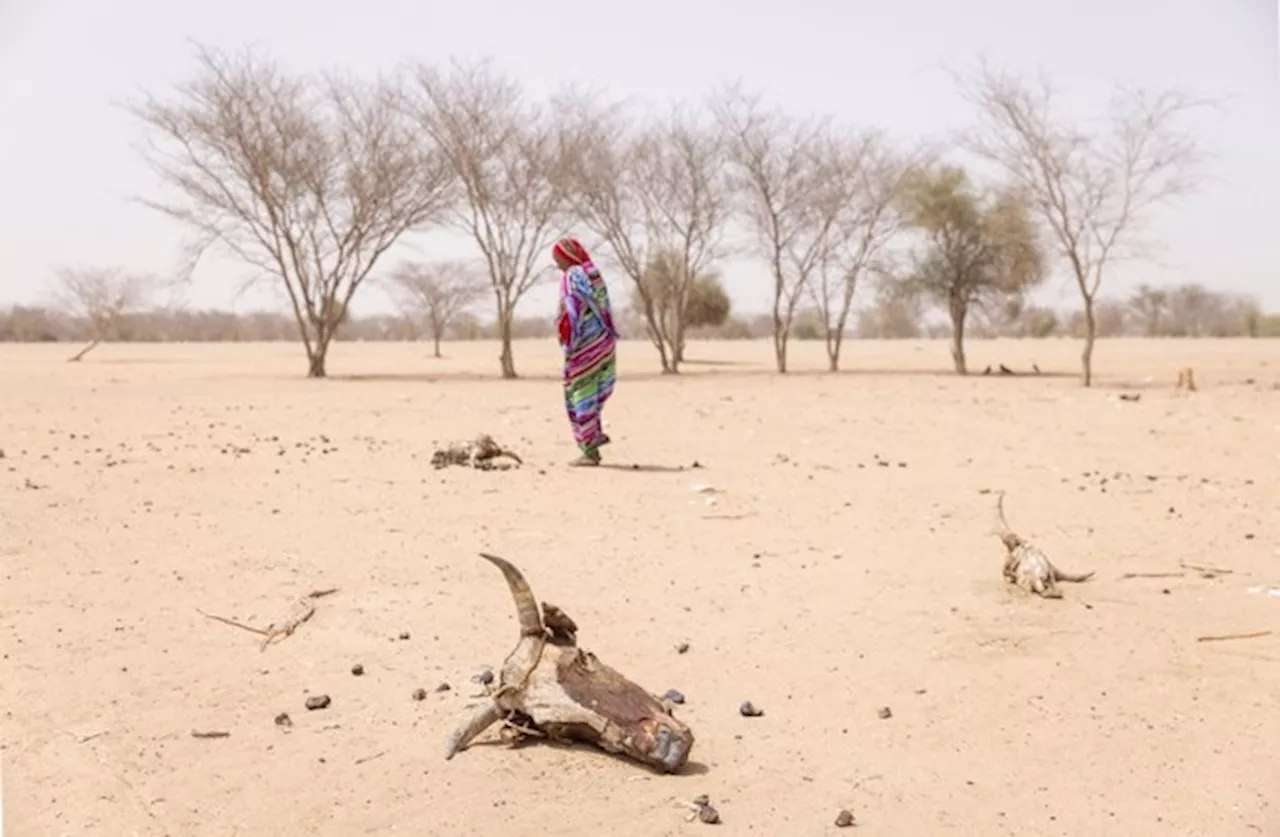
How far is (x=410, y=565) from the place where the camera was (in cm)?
549

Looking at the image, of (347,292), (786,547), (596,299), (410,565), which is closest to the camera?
(410,565)

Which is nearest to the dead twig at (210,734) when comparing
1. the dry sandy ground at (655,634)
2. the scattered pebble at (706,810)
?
the dry sandy ground at (655,634)

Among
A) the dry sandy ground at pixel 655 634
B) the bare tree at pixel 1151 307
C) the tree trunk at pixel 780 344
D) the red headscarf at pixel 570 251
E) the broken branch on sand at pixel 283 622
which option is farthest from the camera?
the bare tree at pixel 1151 307

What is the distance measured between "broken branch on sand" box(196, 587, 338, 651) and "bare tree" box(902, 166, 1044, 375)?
77.8 feet

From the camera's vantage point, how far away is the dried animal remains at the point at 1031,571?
5047mm

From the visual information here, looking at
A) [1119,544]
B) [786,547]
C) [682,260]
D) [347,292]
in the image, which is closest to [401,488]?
[786,547]

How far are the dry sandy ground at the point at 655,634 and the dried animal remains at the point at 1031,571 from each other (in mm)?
91

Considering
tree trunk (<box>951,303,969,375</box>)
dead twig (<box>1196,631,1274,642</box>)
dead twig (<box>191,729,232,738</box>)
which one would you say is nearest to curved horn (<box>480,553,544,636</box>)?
dead twig (<box>191,729,232,738</box>)

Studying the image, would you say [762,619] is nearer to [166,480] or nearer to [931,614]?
[931,614]

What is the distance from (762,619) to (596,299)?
4007 millimetres

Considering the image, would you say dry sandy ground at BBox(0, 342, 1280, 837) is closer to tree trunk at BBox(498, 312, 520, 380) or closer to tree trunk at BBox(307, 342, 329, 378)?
tree trunk at BBox(307, 342, 329, 378)

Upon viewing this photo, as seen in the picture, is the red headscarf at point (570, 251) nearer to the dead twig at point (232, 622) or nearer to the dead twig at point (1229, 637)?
the dead twig at point (232, 622)

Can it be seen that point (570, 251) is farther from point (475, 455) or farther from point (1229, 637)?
point (1229, 637)

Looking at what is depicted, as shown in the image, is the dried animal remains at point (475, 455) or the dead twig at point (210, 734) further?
the dried animal remains at point (475, 455)
